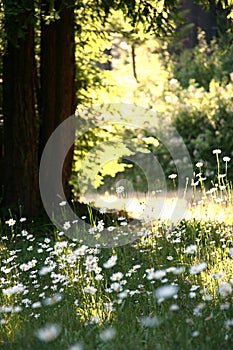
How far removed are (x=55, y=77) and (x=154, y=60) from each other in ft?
33.8

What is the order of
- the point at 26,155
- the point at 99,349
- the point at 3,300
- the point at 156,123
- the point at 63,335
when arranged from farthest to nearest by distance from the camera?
the point at 156,123
the point at 26,155
the point at 3,300
the point at 63,335
the point at 99,349

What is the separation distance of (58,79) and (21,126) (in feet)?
2.46

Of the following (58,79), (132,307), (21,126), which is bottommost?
(132,307)

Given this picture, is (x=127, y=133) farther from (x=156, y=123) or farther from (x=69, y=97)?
(x=69, y=97)

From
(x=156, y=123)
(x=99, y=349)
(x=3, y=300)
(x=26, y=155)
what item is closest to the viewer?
(x=99, y=349)

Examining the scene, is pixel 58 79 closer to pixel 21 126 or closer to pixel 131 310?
pixel 21 126

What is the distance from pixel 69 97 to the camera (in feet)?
25.0

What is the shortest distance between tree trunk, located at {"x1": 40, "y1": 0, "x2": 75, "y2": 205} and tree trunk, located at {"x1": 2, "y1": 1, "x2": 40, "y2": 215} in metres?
0.27

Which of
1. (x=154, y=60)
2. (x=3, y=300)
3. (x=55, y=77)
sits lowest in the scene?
(x=3, y=300)

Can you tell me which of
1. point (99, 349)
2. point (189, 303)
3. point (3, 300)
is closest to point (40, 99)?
point (3, 300)

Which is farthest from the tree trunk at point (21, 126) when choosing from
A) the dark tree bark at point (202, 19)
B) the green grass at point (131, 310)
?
the dark tree bark at point (202, 19)

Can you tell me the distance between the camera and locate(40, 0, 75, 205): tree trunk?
7.46 meters

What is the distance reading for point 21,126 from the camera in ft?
24.0

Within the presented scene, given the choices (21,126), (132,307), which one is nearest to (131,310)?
(132,307)
